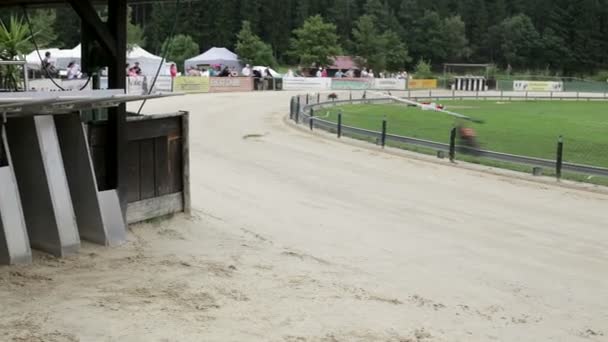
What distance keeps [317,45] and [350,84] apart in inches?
1077

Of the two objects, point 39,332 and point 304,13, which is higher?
point 304,13

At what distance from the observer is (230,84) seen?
47094 mm

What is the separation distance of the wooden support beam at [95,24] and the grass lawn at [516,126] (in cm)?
1300

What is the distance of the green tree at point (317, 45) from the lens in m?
82.2

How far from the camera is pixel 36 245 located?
27.2 feet

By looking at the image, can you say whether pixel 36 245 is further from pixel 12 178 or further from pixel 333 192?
pixel 333 192

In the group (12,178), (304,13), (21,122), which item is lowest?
(12,178)

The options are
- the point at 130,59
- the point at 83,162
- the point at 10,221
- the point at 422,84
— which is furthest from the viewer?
the point at 422,84

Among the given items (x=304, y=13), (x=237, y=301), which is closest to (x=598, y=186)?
(x=237, y=301)

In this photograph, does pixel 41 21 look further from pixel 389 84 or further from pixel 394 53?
pixel 394 53

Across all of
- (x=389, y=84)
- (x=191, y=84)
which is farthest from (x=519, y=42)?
(x=191, y=84)

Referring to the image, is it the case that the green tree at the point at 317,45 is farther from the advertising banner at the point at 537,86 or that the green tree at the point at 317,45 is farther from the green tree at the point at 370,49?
the advertising banner at the point at 537,86

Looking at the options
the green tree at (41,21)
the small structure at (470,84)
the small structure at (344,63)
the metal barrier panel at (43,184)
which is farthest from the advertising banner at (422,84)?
the metal barrier panel at (43,184)

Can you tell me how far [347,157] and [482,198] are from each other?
17.8 feet
